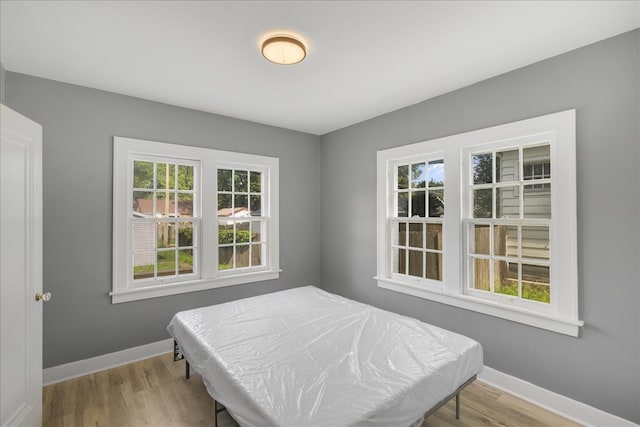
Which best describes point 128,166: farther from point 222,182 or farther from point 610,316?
point 610,316

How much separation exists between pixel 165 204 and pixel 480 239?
3214mm

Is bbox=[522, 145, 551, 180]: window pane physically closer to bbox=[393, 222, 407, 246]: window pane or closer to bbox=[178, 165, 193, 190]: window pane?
bbox=[393, 222, 407, 246]: window pane

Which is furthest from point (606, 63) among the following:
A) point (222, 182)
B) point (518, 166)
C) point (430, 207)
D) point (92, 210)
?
point (92, 210)

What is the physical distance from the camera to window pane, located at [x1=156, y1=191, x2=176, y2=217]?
10.2 ft

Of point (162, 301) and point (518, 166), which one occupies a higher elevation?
point (518, 166)

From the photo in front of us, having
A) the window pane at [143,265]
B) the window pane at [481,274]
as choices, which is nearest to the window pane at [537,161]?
the window pane at [481,274]

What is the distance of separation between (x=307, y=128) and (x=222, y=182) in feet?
4.53

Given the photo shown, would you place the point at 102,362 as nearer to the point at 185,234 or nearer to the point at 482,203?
the point at 185,234

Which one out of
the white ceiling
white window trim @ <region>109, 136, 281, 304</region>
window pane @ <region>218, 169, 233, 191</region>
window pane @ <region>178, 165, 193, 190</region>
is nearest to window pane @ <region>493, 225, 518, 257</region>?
the white ceiling

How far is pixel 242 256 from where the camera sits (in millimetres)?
→ 3717

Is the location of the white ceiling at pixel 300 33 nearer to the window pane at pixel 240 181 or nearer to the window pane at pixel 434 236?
the window pane at pixel 240 181

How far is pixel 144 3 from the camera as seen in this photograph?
163 centimetres

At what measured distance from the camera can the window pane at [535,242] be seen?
2.33 metres

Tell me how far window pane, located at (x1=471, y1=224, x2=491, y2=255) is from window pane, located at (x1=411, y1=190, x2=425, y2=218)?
57 cm
